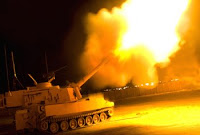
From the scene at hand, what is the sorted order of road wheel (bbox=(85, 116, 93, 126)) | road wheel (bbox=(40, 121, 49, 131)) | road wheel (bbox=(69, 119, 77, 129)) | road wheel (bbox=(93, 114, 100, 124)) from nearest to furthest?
1. road wheel (bbox=(40, 121, 49, 131))
2. road wheel (bbox=(69, 119, 77, 129))
3. road wheel (bbox=(85, 116, 93, 126))
4. road wheel (bbox=(93, 114, 100, 124))

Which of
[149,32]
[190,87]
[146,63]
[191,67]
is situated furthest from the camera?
[190,87]

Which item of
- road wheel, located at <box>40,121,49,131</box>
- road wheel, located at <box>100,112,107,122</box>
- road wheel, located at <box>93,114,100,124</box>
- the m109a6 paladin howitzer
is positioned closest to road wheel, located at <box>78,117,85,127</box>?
the m109a6 paladin howitzer

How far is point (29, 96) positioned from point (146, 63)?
10.8m

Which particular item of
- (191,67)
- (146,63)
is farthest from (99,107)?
(191,67)

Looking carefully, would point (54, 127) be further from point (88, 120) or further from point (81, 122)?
point (88, 120)

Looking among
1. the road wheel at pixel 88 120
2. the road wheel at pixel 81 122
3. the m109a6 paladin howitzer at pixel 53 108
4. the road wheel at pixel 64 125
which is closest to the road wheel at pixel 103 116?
the m109a6 paladin howitzer at pixel 53 108

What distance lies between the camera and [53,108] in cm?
1650

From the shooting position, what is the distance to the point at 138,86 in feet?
133

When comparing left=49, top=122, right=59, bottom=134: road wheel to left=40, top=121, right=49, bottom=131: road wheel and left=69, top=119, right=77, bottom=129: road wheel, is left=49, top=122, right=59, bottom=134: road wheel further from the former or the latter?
left=69, top=119, right=77, bottom=129: road wheel

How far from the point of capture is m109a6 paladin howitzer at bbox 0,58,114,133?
54.4 feet

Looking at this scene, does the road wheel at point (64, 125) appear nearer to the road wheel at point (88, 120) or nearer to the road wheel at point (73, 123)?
the road wheel at point (73, 123)

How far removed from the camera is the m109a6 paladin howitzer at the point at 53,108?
1659cm

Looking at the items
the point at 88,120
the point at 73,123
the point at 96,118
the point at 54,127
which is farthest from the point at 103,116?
the point at 54,127

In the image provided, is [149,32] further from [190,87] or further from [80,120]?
[190,87]
